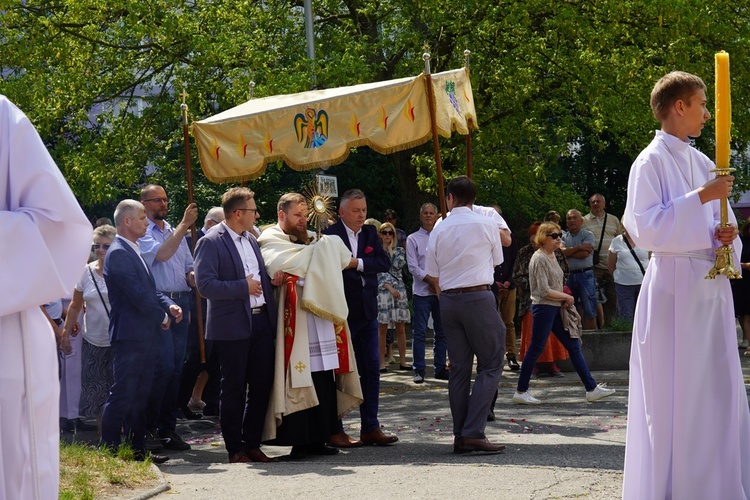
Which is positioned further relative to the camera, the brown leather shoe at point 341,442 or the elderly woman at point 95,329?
the elderly woman at point 95,329

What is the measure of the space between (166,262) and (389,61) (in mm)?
9685

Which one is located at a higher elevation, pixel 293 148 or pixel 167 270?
pixel 293 148

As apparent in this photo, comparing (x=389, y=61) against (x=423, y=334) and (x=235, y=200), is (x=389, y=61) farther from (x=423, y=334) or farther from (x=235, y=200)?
(x=235, y=200)

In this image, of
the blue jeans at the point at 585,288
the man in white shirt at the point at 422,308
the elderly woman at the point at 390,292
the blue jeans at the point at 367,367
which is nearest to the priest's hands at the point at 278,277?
the blue jeans at the point at 367,367

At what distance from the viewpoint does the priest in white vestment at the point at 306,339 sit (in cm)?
873

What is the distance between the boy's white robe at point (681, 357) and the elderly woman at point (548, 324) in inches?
227

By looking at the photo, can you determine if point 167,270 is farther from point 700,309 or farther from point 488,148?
point 488,148

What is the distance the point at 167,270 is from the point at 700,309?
6.15 m

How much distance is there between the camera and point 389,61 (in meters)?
Answer: 19.2

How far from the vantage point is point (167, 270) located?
10344mm

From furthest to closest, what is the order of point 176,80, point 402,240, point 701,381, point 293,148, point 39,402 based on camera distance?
1. point 176,80
2. point 402,240
3. point 293,148
4. point 701,381
5. point 39,402

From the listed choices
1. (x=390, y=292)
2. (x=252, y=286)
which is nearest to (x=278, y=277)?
(x=252, y=286)

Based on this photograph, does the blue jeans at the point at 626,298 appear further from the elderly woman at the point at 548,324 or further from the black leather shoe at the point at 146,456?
the black leather shoe at the point at 146,456

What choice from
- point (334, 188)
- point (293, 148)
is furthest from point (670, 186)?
point (334, 188)
